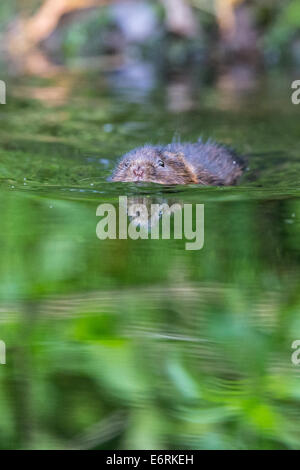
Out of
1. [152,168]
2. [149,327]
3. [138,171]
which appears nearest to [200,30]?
[152,168]

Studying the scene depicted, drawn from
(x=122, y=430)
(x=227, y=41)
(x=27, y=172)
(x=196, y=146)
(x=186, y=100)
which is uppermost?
(x=227, y=41)

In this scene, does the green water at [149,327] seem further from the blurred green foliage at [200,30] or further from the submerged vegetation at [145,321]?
the blurred green foliage at [200,30]

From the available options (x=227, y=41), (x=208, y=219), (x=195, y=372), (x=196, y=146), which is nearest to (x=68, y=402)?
(x=195, y=372)

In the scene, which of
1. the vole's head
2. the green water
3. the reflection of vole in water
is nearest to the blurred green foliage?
the reflection of vole in water

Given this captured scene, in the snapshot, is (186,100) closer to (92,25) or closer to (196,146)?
(196,146)

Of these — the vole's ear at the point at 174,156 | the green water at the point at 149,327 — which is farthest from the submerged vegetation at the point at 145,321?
the vole's ear at the point at 174,156

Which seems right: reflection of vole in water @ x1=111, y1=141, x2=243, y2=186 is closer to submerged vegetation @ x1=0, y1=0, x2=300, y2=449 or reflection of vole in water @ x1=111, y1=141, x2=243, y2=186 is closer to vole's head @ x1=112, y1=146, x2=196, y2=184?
vole's head @ x1=112, y1=146, x2=196, y2=184

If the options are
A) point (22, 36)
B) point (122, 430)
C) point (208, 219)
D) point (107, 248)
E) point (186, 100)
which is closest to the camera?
point (122, 430)
